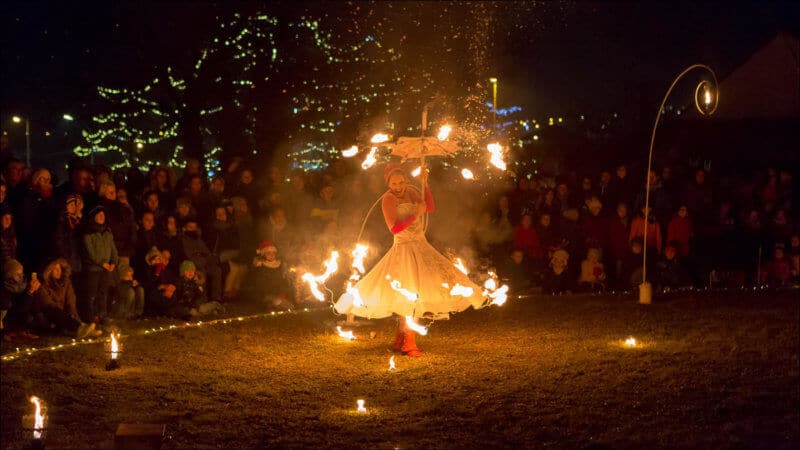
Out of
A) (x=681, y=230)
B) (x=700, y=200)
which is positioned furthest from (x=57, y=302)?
(x=700, y=200)

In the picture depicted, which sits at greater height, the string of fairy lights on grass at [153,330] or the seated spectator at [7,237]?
the seated spectator at [7,237]

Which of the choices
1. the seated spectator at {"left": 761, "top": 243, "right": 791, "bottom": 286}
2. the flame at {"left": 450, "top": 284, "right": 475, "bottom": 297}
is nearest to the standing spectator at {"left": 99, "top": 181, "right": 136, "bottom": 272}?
the flame at {"left": 450, "top": 284, "right": 475, "bottom": 297}

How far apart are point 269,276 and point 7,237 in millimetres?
4054

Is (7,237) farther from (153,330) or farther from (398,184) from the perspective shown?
(398,184)

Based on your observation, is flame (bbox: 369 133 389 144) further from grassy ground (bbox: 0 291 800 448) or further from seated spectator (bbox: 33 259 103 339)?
seated spectator (bbox: 33 259 103 339)

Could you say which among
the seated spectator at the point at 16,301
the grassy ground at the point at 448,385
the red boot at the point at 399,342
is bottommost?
the grassy ground at the point at 448,385

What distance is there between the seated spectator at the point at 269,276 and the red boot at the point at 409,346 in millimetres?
4181

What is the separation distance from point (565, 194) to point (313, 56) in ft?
26.6

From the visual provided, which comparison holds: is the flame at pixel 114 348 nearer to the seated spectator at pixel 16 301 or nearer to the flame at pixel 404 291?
the seated spectator at pixel 16 301

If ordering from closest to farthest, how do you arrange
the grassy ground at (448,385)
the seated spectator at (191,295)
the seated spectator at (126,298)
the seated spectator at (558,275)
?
the grassy ground at (448,385), the seated spectator at (126,298), the seated spectator at (191,295), the seated spectator at (558,275)

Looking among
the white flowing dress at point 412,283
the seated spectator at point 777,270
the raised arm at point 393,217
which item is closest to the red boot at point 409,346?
the white flowing dress at point 412,283

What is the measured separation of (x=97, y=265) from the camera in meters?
11.6

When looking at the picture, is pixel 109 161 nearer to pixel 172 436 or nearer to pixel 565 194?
pixel 565 194

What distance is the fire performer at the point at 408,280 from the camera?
9477mm
